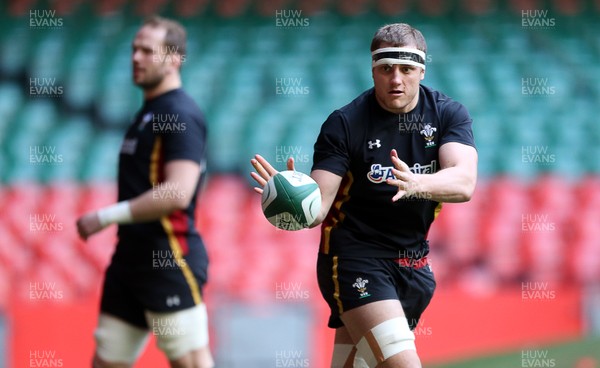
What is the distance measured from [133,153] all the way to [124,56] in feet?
26.1

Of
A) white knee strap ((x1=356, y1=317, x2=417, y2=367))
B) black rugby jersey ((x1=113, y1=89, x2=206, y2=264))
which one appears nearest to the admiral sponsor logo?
white knee strap ((x1=356, y1=317, x2=417, y2=367))

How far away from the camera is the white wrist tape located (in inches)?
194

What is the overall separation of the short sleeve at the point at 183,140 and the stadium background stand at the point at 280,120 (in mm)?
3595

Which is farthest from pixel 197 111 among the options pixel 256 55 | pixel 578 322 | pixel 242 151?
pixel 256 55

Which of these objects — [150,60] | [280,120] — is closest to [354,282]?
[150,60]

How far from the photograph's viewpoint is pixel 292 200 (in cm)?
487

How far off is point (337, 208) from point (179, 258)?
87 centimetres

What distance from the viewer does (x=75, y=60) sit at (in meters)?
12.6

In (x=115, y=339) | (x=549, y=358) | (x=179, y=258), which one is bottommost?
(x=549, y=358)

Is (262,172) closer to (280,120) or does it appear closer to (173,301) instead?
(173,301)

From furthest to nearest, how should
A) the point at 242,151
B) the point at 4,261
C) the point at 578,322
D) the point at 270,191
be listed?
the point at 242,151 < the point at 4,261 < the point at 578,322 < the point at 270,191

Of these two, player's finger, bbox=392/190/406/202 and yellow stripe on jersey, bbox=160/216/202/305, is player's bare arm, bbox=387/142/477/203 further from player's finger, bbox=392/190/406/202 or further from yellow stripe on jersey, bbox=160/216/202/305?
Answer: yellow stripe on jersey, bbox=160/216/202/305

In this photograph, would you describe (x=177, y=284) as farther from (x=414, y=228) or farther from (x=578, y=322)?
(x=578, y=322)

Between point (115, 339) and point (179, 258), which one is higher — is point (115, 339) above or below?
below
